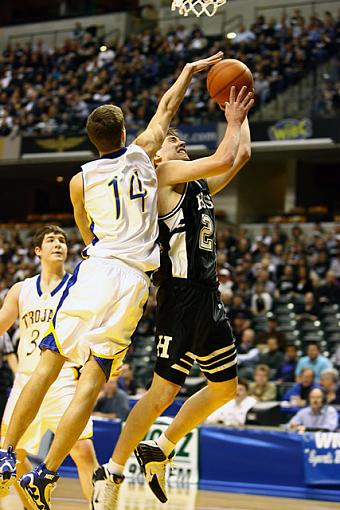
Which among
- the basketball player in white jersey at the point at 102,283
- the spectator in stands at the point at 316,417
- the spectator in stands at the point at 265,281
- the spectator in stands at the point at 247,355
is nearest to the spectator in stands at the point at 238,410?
the spectator in stands at the point at 316,417

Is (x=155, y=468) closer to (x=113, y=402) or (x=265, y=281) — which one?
(x=113, y=402)

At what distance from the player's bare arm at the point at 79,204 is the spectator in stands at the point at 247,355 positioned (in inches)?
317

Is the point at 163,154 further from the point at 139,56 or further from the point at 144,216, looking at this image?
the point at 139,56

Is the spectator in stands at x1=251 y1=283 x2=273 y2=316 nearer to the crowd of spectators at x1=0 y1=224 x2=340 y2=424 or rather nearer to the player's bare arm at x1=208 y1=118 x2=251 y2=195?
the crowd of spectators at x1=0 y1=224 x2=340 y2=424

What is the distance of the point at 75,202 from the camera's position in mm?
5223

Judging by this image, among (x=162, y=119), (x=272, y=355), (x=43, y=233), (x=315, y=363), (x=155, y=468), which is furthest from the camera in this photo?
(x=272, y=355)

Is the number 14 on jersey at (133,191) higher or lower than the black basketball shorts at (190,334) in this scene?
higher

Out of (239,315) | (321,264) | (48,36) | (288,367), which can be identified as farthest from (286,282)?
(48,36)

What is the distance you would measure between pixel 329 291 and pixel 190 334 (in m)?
11.1

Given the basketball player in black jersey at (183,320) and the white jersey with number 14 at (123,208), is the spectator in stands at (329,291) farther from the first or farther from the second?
the white jersey with number 14 at (123,208)

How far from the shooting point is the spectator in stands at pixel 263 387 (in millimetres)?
11797

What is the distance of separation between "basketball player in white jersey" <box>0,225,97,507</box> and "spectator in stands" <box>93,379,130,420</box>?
5016mm

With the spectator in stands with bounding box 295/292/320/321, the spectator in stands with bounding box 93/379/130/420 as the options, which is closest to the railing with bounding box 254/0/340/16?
the spectator in stands with bounding box 295/292/320/321

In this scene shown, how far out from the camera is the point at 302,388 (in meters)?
11.5
